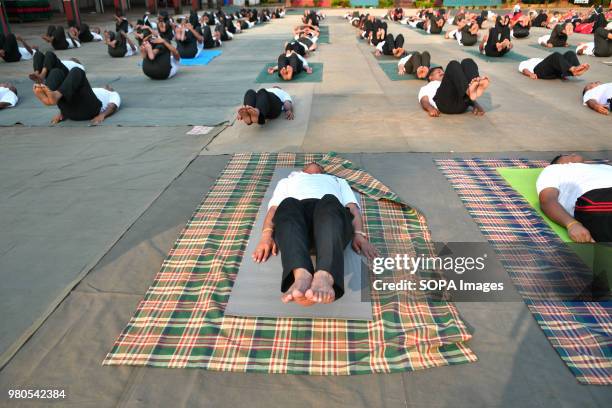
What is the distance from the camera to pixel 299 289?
2055mm

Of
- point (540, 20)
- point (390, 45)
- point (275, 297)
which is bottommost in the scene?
point (275, 297)

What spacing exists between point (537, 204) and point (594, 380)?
5.79 feet

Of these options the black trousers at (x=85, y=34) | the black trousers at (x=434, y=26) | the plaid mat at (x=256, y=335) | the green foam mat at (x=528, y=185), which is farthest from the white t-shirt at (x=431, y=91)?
the black trousers at (x=85, y=34)

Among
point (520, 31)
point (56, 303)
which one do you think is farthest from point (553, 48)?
point (56, 303)

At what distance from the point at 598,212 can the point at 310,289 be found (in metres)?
2.09

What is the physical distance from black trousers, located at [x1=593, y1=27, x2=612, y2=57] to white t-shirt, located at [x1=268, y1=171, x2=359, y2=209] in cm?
1035

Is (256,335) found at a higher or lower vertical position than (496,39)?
lower

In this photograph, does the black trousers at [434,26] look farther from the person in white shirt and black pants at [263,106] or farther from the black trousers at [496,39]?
the person in white shirt and black pants at [263,106]

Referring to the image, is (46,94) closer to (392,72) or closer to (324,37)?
(392,72)

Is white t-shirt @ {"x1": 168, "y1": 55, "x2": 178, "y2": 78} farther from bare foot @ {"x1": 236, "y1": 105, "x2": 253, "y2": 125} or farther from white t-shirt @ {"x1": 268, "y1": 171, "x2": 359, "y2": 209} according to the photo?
white t-shirt @ {"x1": 268, "y1": 171, "x2": 359, "y2": 209}

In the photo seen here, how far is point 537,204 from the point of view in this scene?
Result: 10.7ft

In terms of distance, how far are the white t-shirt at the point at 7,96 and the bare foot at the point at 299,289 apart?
670cm

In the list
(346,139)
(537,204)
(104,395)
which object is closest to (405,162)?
(346,139)

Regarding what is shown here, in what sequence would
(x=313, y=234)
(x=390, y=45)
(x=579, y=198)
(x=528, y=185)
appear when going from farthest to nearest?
(x=390, y=45) → (x=528, y=185) → (x=579, y=198) → (x=313, y=234)
